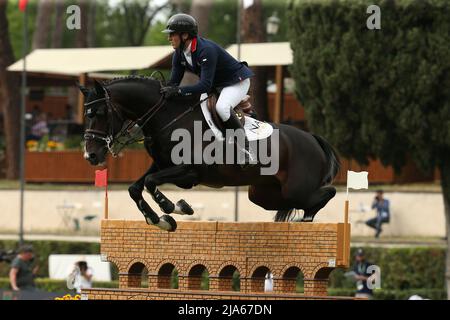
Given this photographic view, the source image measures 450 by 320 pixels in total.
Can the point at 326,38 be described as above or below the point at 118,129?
above

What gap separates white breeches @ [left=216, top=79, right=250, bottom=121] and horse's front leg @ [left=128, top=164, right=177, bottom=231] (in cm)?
95

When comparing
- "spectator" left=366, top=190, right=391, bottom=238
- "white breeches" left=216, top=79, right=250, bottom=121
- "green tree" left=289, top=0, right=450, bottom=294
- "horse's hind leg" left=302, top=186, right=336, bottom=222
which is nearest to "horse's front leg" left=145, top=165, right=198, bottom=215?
"white breeches" left=216, top=79, right=250, bottom=121

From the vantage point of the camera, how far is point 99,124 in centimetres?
1514

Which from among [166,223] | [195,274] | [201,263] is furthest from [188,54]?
[195,274]

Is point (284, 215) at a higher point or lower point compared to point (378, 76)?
lower

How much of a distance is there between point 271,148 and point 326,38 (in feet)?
46.2

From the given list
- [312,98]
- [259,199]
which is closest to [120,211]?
[312,98]

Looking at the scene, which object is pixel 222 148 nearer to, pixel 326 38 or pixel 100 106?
pixel 100 106

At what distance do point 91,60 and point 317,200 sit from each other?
2398 cm

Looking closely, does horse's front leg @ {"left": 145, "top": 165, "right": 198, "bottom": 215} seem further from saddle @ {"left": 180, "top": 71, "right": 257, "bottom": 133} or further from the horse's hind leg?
the horse's hind leg

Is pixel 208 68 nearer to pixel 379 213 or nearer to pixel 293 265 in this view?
pixel 293 265

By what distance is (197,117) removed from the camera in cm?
1525
